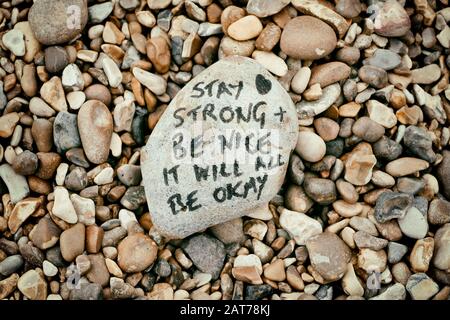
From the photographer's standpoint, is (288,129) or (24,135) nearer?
(288,129)

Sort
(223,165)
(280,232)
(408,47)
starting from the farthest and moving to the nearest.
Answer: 1. (408,47)
2. (280,232)
3. (223,165)

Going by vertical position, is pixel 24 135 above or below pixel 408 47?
below

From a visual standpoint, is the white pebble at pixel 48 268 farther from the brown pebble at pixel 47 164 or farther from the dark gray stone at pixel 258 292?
the dark gray stone at pixel 258 292

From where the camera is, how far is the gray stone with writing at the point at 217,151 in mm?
1721

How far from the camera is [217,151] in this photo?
172 cm

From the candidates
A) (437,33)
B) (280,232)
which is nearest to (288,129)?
(280,232)

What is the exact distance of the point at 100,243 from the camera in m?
1.78

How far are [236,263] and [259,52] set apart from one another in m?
0.76

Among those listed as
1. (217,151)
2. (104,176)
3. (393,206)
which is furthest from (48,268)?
(393,206)

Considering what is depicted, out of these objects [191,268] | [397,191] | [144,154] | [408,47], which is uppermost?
[408,47]

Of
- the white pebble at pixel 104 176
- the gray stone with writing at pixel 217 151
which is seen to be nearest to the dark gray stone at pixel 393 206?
the gray stone with writing at pixel 217 151

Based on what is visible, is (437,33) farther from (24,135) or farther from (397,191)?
(24,135)

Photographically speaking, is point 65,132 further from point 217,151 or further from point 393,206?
point 393,206

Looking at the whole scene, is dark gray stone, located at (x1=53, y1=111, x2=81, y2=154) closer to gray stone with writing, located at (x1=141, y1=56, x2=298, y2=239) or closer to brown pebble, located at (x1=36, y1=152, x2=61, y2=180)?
brown pebble, located at (x1=36, y1=152, x2=61, y2=180)
